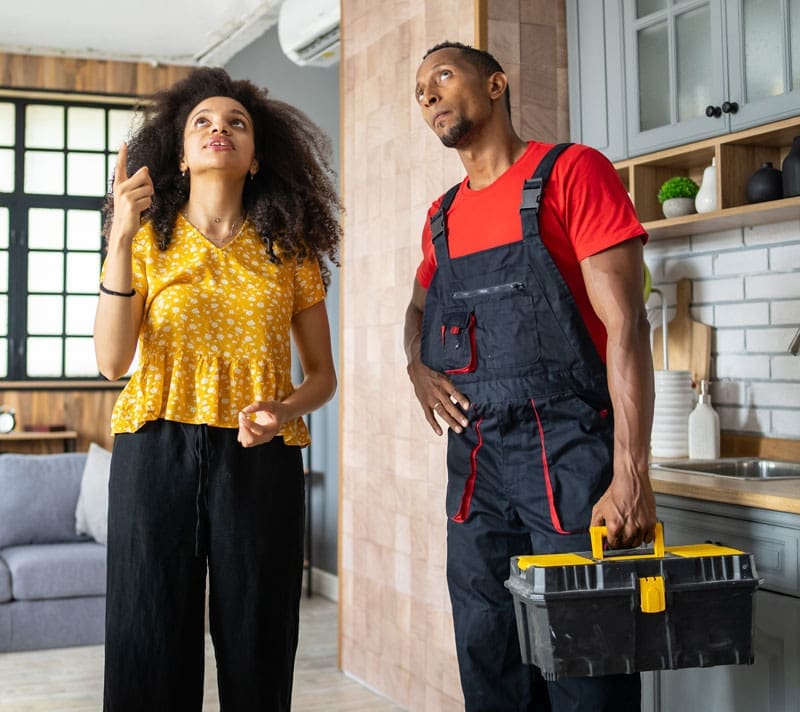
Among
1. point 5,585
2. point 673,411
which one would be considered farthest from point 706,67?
point 5,585

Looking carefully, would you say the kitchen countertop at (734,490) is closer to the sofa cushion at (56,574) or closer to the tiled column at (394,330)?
the tiled column at (394,330)

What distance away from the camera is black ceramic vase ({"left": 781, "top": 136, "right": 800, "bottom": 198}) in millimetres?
2586

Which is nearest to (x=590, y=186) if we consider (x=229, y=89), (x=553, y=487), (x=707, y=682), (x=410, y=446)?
(x=553, y=487)

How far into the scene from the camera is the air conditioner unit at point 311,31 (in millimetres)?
4977

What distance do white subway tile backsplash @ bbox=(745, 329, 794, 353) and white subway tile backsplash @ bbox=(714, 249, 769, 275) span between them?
0.17m

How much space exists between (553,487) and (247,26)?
5159mm

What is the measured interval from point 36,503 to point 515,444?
3545 mm

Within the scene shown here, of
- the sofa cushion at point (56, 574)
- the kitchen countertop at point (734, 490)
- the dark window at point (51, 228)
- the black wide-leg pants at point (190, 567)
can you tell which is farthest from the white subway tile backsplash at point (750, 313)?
the dark window at point (51, 228)

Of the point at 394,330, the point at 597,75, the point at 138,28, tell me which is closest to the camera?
the point at 597,75

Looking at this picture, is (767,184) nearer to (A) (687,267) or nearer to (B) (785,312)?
(B) (785,312)

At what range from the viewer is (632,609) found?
1.72m

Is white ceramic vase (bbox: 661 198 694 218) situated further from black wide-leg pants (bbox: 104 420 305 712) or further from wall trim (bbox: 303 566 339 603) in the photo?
wall trim (bbox: 303 566 339 603)

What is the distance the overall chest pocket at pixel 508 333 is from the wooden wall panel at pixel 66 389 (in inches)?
215

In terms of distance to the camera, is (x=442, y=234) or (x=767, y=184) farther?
(x=767, y=184)
